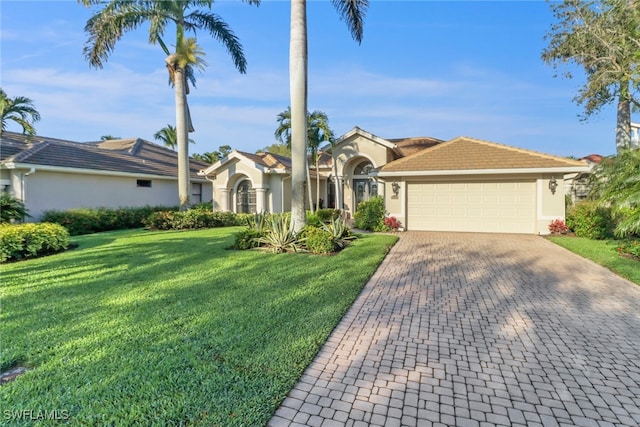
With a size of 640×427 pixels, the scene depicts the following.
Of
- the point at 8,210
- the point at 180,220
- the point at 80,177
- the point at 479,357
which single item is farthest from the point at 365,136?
the point at 479,357

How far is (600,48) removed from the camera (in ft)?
55.6

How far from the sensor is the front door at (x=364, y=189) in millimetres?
21047

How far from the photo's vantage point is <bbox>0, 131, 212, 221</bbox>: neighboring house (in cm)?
1460

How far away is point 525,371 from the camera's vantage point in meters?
3.37

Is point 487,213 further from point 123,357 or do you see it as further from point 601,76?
point 123,357

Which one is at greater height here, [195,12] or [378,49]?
[195,12]

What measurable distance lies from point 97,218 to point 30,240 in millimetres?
7716

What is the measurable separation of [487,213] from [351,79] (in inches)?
427

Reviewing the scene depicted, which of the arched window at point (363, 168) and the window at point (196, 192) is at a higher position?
the arched window at point (363, 168)

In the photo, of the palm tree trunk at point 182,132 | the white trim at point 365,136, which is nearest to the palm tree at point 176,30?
the palm tree trunk at point 182,132

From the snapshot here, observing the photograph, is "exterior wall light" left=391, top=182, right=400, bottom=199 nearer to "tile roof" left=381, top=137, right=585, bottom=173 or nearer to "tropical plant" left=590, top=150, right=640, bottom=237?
"tile roof" left=381, top=137, right=585, bottom=173

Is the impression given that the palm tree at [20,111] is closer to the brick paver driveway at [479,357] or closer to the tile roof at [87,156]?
the tile roof at [87,156]

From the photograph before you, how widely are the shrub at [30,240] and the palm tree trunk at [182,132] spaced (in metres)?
7.37

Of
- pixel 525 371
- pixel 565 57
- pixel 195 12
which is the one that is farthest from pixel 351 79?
pixel 525 371
